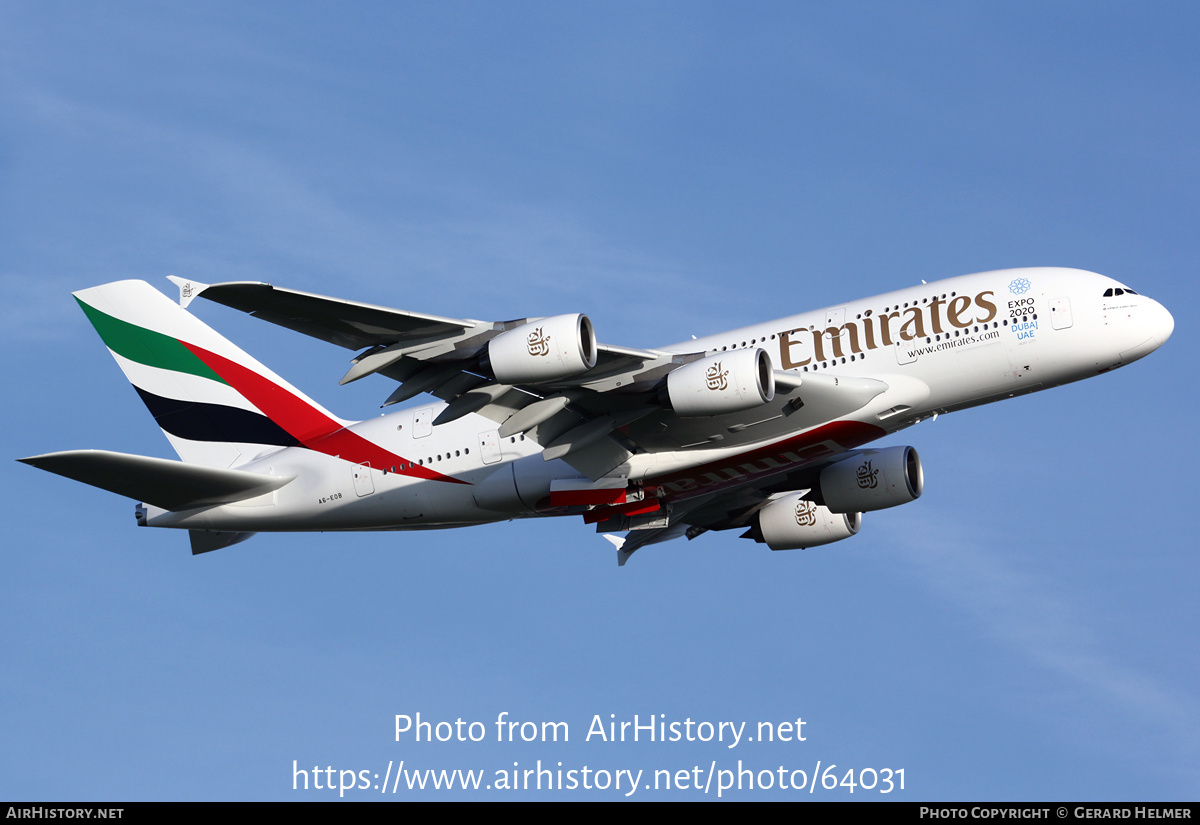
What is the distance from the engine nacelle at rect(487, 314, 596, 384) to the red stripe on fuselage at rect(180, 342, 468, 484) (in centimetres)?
668

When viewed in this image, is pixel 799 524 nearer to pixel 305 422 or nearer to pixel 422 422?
pixel 422 422

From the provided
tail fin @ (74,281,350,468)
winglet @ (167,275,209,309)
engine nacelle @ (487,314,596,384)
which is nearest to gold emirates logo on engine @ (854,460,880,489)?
engine nacelle @ (487,314,596,384)

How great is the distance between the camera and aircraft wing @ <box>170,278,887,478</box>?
82.4ft

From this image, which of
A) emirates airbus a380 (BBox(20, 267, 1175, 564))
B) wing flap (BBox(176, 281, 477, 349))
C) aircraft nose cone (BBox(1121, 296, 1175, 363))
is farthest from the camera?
aircraft nose cone (BBox(1121, 296, 1175, 363))

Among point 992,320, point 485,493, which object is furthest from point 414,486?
point 992,320

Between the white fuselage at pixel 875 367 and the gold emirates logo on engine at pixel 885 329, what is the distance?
0.02m

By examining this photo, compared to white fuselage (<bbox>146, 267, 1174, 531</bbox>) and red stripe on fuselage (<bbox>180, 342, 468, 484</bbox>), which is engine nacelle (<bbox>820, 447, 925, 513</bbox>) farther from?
red stripe on fuselage (<bbox>180, 342, 468, 484</bbox>)

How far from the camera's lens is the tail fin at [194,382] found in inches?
1346

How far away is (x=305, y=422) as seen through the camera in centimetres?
3375

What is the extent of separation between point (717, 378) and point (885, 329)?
4.79 meters

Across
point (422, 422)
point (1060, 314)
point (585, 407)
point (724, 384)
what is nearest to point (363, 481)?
point (422, 422)

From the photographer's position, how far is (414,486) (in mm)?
31719

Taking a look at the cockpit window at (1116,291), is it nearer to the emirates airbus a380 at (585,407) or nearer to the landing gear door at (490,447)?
the emirates airbus a380 at (585,407)
